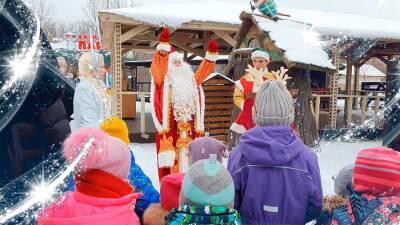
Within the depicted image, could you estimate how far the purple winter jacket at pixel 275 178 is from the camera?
203cm

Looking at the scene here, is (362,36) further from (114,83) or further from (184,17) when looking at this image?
(114,83)

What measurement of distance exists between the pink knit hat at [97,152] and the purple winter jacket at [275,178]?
63 centimetres

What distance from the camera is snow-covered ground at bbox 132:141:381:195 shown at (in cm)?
589

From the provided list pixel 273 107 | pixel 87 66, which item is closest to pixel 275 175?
pixel 273 107

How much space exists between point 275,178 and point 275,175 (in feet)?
0.05

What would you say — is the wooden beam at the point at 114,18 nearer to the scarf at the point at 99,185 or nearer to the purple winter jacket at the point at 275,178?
the purple winter jacket at the point at 275,178

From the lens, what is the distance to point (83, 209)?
169 cm

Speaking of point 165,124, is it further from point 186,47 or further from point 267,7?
point 186,47

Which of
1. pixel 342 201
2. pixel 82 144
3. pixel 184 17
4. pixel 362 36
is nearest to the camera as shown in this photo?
pixel 82 144

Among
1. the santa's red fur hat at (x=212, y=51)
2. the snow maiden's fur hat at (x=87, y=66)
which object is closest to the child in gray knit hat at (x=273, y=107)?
the snow maiden's fur hat at (x=87, y=66)

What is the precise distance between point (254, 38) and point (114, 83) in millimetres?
3134

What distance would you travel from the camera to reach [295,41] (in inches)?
277

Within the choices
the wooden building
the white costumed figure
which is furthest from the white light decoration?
the wooden building

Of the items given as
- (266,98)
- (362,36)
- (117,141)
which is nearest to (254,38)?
(362,36)
